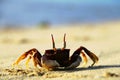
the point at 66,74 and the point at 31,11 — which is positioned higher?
the point at 31,11

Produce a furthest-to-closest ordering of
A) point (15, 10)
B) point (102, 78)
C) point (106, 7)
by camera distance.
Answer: point (106, 7), point (15, 10), point (102, 78)

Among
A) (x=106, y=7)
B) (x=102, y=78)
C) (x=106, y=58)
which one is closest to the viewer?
(x=102, y=78)

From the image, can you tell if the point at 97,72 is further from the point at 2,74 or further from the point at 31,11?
the point at 31,11

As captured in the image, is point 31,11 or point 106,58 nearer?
point 106,58

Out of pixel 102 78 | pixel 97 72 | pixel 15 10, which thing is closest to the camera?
pixel 102 78

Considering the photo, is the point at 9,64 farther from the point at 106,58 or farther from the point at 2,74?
the point at 106,58

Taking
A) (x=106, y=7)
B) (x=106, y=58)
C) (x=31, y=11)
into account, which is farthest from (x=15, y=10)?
(x=106, y=58)

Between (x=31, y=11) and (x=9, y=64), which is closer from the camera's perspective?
(x=9, y=64)

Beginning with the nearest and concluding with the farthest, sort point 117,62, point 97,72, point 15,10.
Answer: point 97,72 → point 117,62 → point 15,10

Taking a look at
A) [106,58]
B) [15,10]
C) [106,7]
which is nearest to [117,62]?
[106,58]

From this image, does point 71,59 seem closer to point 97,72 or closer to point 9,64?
point 97,72
